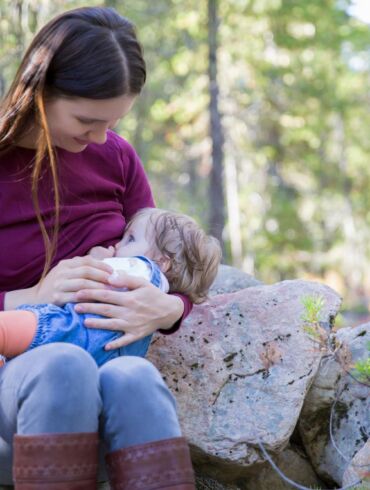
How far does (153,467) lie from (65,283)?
0.76 m

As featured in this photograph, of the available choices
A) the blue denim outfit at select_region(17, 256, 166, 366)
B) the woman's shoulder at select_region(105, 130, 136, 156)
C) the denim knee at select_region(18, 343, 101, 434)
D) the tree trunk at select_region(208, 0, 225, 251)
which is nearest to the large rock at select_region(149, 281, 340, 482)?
the blue denim outfit at select_region(17, 256, 166, 366)

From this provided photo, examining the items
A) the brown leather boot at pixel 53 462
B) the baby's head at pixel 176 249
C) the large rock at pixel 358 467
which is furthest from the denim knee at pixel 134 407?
the large rock at pixel 358 467

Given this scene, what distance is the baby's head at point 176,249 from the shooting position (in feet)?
9.38

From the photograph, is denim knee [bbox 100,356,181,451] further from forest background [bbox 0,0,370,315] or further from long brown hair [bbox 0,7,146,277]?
forest background [bbox 0,0,370,315]

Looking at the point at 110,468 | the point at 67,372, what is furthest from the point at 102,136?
the point at 110,468

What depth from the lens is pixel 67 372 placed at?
81.2 inches

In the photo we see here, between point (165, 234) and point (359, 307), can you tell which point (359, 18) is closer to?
point (359, 307)

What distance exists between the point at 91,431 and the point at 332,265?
20.5 metres

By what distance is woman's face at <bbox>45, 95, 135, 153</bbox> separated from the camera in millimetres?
2541

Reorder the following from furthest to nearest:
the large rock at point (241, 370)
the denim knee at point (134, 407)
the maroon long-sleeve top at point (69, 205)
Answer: the large rock at point (241, 370) → the maroon long-sleeve top at point (69, 205) → the denim knee at point (134, 407)

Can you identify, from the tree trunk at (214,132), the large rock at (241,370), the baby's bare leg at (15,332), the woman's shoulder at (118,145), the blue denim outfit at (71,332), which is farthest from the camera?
the tree trunk at (214,132)

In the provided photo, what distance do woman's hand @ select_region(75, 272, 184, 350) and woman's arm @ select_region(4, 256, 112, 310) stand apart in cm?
4

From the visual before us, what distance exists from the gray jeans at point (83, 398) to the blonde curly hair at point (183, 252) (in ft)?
2.22

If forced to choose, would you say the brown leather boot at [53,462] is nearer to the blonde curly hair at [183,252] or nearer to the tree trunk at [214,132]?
the blonde curly hair at [183,252]
